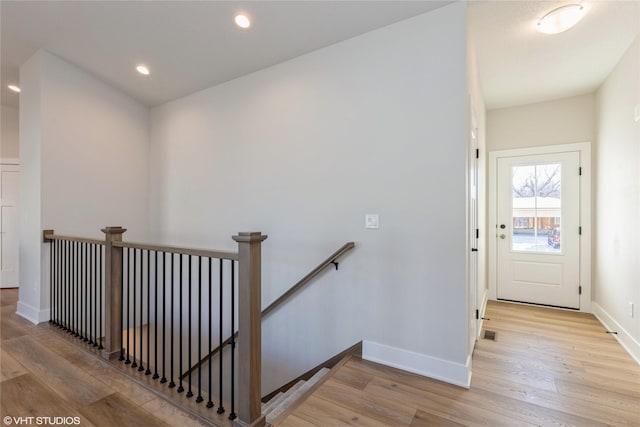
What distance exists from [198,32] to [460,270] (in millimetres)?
3138

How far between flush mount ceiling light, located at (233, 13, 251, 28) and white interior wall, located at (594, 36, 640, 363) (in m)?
3.38

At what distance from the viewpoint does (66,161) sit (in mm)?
3434

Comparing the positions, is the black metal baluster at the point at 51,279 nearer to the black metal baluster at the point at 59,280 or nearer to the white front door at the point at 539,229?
the black metal baluster at the point at 59,280

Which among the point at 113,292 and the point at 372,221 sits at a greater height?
the point at 372,221

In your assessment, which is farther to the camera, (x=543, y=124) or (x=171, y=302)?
(x=543, y=124)

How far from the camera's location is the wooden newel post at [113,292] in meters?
2.38

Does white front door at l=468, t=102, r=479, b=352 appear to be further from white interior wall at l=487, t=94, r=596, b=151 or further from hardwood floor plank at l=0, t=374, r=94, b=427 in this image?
hardwood floor plank at l=0, t=374, r=94, b=427

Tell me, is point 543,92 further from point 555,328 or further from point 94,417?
point 94,417

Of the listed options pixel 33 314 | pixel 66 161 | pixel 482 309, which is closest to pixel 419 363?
pixel 482 309

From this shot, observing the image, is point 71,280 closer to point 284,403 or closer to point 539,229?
point 284,403

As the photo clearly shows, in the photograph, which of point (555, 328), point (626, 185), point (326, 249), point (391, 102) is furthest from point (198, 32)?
point (555, 328)

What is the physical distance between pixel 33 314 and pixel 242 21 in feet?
12.7

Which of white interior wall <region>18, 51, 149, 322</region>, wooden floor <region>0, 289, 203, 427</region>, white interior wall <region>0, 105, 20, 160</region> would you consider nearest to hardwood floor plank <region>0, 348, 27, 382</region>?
wooden floor <region>0, 289, 203, 427</region>

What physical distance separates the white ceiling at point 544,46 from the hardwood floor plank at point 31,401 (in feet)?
12.8
